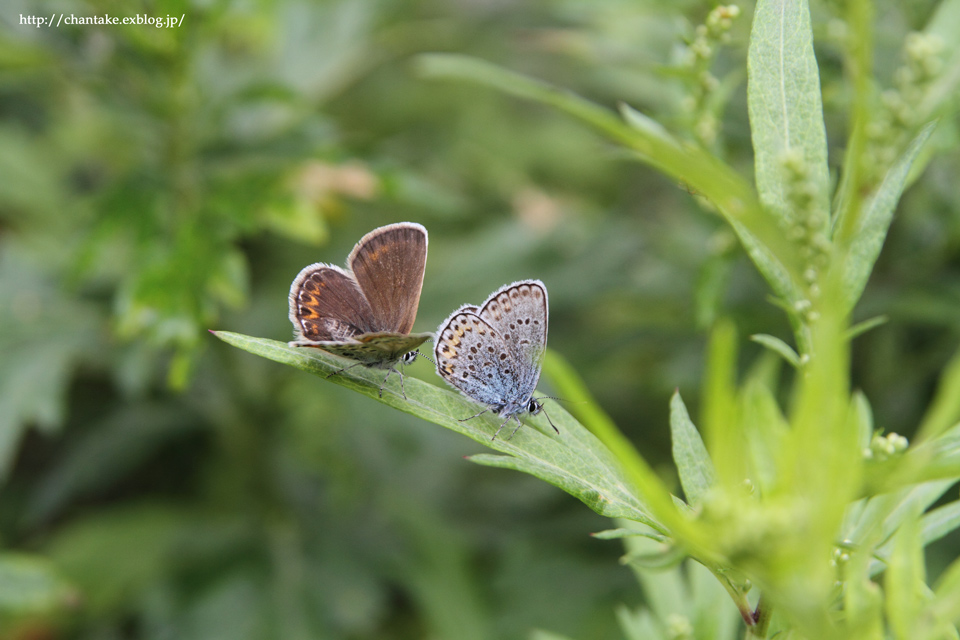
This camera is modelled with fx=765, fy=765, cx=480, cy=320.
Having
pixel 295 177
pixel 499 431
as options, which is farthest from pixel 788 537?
pixel 295 177

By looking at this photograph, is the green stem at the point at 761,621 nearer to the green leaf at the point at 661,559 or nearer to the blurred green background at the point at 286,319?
the green leaf at the point at 661,559

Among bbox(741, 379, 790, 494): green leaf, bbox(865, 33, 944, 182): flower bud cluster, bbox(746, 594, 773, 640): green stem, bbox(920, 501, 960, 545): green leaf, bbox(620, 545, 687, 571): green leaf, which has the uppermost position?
bbox(865, 33, 944, 182): flower bud cluster

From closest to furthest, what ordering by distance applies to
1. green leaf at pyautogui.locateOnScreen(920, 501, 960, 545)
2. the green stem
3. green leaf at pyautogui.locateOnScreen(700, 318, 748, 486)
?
green leaf at pyautogui.locateOnScreen(700, 318, 748, 486) < the green stem < green leaf at pyautogui.locateOnScreen(920, 501, 960, 545)

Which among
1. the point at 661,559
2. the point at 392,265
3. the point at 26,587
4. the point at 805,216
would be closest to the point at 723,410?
the point at 661,559

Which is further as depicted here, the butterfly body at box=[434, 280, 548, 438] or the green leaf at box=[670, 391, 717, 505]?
the butterfly body at box=[434, 280, 548, 438]

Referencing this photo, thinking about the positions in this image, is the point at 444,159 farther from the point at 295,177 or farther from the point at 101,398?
the point at 101,398

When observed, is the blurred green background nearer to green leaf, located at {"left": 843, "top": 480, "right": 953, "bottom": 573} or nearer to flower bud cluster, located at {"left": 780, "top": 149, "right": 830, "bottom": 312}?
green leaf, located at {"left": 843, "top": 480, "right": 953, "bottom": 573}

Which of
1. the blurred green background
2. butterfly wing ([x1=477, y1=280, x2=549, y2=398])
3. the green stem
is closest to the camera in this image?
A: the green stem

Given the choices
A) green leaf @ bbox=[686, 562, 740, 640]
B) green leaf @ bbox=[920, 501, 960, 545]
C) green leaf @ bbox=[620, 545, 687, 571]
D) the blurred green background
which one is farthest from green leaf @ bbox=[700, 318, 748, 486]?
the blurred green background
